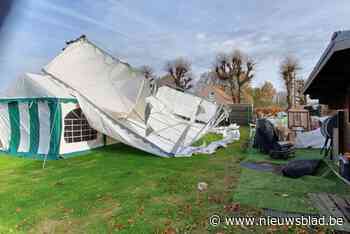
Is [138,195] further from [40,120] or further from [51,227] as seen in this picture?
[40,120]

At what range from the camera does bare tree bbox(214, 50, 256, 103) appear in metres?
22.5

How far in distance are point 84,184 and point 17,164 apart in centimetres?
293

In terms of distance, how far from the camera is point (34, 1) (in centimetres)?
104

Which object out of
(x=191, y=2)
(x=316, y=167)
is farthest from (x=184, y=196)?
(x=191, y=2)

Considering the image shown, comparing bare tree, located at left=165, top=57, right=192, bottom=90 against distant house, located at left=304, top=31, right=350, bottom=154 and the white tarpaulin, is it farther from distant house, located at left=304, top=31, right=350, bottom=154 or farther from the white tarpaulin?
distant house, located at left=304, top=31, right=350, bottom=154

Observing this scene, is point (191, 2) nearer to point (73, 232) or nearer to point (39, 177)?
point (39, 177)

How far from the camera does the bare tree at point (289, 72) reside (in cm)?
2172

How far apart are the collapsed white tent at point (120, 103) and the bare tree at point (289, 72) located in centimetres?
1594

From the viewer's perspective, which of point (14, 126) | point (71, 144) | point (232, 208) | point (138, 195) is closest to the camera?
point (232, 208)

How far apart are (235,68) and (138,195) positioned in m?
20.9

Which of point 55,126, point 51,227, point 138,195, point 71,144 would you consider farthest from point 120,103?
point 51,227

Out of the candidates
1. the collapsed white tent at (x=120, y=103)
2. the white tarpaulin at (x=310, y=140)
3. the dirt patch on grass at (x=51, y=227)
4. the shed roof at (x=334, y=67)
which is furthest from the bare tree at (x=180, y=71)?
the dirt patch on grass at (x=51, y=227)

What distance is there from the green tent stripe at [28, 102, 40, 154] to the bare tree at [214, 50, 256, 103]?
19.3m
